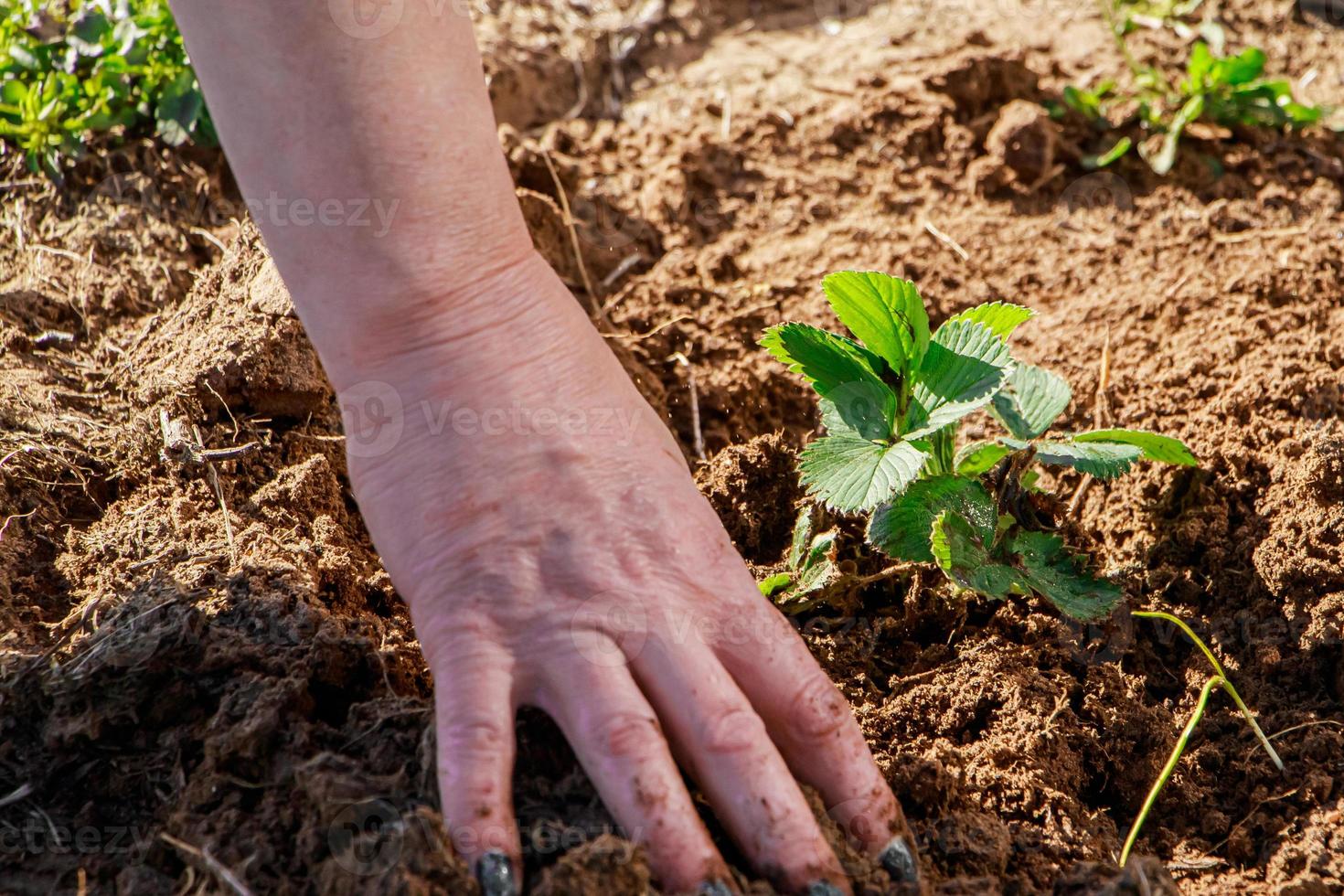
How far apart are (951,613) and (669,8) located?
2455 millimetres

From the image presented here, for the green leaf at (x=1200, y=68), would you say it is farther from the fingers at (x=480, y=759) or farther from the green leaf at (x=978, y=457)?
the fingers at (x=480, y=759)

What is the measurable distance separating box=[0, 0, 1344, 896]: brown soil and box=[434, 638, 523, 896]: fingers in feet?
0.12

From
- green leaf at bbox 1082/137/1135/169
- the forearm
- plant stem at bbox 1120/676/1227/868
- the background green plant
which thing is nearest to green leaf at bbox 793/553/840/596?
plant stem at bbox 1120/676/1227/868

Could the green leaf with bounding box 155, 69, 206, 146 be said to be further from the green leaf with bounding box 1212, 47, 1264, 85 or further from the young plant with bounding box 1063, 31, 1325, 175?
the green leaf with bounding box 1212, 47, 1264, 85

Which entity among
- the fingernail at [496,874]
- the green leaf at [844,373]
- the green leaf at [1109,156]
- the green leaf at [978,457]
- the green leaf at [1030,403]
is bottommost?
the green leaf at [978,457]

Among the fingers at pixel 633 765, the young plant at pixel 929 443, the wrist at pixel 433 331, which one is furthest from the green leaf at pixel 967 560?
→ the wrist at pixel 433 331

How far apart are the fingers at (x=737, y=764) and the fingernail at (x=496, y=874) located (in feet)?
0.85

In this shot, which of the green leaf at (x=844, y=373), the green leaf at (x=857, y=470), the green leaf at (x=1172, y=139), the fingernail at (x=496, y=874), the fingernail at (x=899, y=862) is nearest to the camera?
the fingernail at (x=496, y=874)

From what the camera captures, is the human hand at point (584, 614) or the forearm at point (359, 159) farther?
the forearm at point (359, 159)

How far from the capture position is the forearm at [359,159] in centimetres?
139

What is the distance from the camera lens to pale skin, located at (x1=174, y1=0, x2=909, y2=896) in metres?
1.29

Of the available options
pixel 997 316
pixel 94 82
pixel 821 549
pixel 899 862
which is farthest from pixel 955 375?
pixel 94 82

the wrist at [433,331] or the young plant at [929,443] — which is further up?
the wrist at [433,331]

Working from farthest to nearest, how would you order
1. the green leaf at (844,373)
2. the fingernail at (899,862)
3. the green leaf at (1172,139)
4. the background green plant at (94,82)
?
the green leaf at (1172,139), the background green plant at (94,82), the green leaf at (844,373), the fingernail at (899,862)
